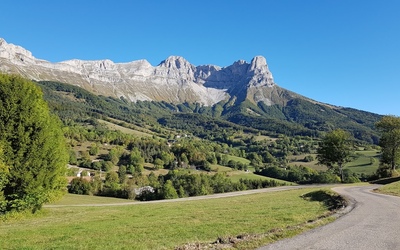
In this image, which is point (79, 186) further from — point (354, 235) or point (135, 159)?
point (354, 235)

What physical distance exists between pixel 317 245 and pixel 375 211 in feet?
38.7

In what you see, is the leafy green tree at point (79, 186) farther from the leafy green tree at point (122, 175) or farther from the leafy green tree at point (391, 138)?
the leafy green tree at point (391, 138)

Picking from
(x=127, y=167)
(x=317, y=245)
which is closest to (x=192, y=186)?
(x=127, y=167)

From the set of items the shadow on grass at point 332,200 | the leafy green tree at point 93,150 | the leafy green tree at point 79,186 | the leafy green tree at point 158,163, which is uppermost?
the shadow on grass at point 332,200

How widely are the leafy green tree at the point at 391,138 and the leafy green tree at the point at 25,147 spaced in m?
70.9

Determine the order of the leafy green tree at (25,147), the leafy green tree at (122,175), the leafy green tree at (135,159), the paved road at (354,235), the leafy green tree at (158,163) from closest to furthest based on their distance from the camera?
the paved road at (354,235), the leafy green tree at (25,147), the leafy green tree at (122,175), the leafy green tree at (135,159), the leafy green tree at (158,163)

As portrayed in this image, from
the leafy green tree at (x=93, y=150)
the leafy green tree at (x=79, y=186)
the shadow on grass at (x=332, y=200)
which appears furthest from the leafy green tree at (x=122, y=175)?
the shadow on grass at (x=332, y=200)

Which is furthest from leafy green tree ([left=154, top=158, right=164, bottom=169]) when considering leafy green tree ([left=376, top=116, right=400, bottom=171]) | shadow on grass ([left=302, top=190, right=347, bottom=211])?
shadow on grass ([left=302, top=190, right=347, bottom=211])

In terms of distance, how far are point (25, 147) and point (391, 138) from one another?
2917 inches

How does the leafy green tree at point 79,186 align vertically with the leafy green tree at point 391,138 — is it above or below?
below

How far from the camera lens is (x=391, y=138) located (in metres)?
68.4

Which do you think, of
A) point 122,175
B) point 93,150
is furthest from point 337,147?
point 93,150

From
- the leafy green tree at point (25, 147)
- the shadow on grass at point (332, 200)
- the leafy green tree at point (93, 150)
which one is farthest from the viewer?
the leafy green tree at point (93, 150)

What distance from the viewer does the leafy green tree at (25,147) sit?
27.9m
